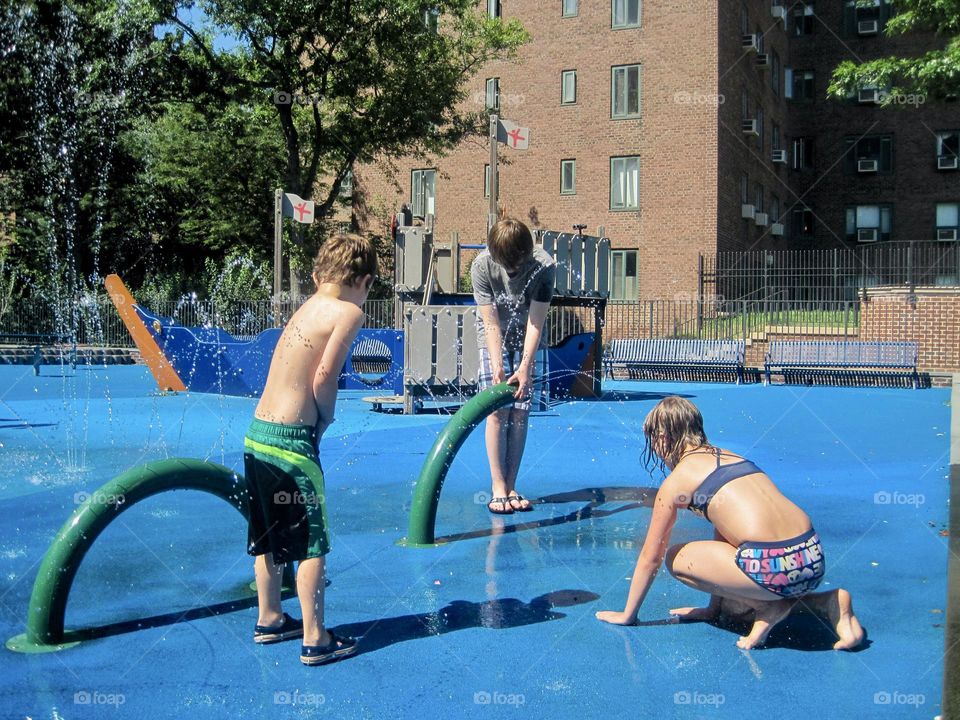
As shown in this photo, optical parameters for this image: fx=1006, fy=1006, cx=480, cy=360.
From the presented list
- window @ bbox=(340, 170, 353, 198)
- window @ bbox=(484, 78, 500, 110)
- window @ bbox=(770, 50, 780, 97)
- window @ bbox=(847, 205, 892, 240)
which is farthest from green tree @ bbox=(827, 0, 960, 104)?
window @ bbox=(340, 170, 353, 198)

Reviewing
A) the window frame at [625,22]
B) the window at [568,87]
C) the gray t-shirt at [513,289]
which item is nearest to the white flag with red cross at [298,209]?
the gray t-shirt at [513,289]

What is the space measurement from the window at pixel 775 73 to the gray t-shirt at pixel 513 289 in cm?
3432

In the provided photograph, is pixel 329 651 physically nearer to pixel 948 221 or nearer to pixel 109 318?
pixel 109 318

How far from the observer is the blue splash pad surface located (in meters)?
3.57

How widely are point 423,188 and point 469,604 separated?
32940 millimetres

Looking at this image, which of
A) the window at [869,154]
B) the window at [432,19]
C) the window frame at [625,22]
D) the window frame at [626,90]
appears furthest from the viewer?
the window at [869,154]

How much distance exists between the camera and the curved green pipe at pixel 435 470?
5.77 meters

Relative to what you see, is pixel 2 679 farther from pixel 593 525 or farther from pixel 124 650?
pixel 593 525

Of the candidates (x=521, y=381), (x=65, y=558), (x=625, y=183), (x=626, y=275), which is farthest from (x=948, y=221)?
(x=65, y=558)

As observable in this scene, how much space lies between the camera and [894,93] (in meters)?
26.4

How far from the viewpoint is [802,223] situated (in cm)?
4122

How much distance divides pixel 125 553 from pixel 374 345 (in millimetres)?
15202

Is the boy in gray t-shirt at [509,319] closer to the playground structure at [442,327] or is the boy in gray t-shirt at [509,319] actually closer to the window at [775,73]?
the playground structure at [442,327]

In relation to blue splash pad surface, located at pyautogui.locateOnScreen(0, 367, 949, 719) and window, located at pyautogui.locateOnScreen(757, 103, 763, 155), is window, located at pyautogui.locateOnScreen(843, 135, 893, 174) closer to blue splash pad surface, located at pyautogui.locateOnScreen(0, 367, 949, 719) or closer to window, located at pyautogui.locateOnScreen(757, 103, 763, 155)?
window, located at pyautogui.locateOnScreen(757, 103, 763, 155)
